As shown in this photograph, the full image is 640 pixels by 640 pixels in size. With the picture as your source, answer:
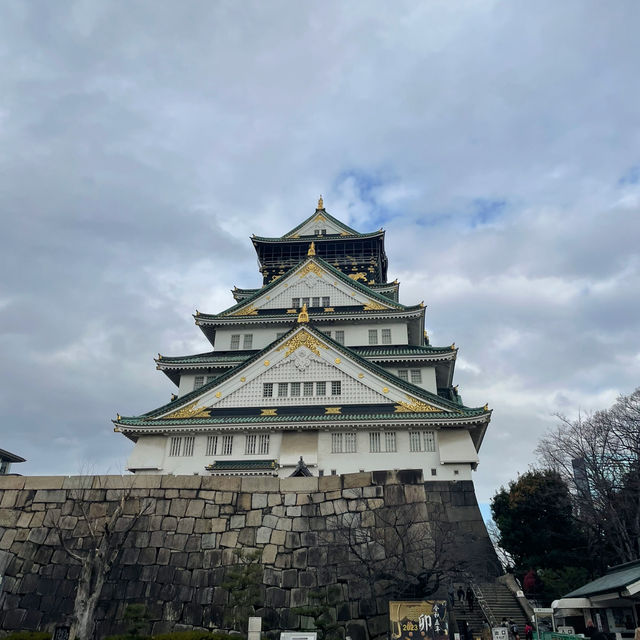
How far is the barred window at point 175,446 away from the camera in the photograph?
93.9 ft

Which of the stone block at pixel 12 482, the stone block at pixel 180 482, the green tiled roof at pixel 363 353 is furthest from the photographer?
the green tiled roof at pixel 363 353

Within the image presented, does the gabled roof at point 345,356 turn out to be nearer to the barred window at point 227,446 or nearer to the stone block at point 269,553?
the barred window at point 227,446

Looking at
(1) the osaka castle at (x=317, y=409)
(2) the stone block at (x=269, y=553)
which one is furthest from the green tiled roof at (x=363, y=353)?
(2) the stone block at (x=269, y=553)

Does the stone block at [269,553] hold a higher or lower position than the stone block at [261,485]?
lower

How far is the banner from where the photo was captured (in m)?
12.8

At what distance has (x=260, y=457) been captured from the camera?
92.3ft

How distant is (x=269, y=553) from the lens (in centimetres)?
1812

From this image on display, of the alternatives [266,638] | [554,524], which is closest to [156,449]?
[266,638]

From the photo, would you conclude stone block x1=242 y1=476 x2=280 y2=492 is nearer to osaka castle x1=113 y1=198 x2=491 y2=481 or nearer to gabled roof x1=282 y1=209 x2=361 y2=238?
osaka castle x1=113 y1=198 x2=491 y2=481

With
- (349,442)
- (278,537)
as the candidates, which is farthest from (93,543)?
(349,442)

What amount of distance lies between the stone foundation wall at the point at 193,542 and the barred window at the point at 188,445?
8.96 meters

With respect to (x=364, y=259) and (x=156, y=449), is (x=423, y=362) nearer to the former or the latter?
(x=364, y=259)

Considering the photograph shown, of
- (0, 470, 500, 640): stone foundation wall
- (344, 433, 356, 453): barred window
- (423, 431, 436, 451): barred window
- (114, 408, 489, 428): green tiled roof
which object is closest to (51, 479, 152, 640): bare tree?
(0, 470, 500, 640): stone foundation wall

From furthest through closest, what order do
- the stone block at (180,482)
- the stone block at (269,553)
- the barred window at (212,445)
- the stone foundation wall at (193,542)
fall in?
the barred window at (212,445)
the stone block at (180,482)
the stone block at (269,553)
the stone foundation wall at (193,542)
